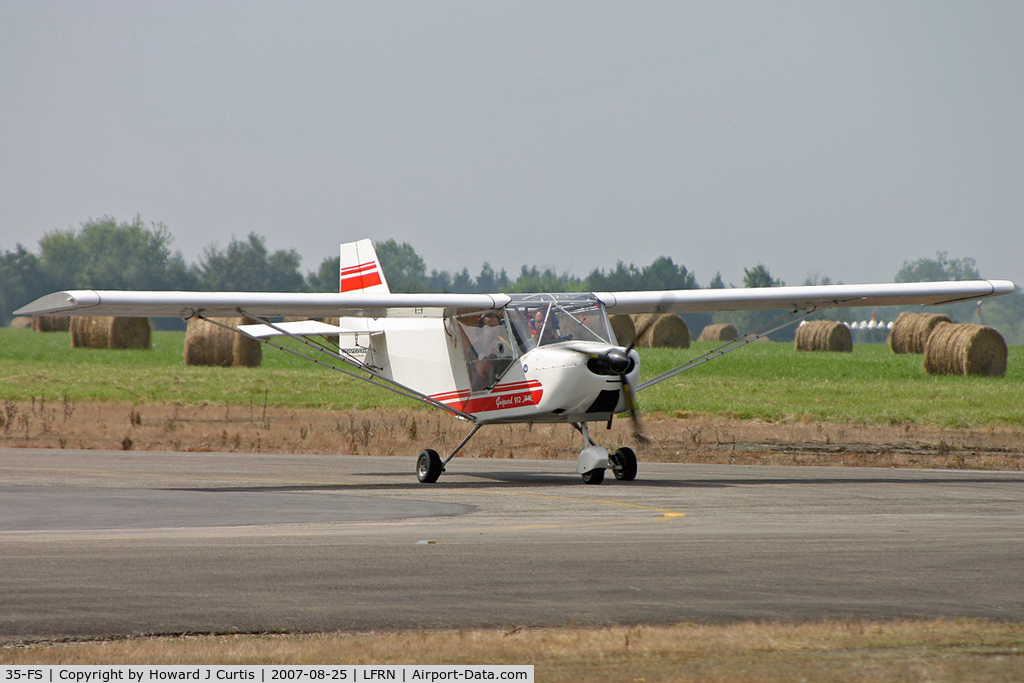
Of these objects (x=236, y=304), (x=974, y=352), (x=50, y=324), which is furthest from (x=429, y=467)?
(x=50, y=324)

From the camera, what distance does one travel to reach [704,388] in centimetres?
3556

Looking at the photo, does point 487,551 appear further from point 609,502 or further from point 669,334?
point 669,334

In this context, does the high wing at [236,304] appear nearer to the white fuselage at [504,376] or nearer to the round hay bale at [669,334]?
the white fuselage at [504,376]

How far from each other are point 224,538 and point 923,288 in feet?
41.9

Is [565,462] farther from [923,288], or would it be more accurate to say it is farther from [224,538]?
[224,538]

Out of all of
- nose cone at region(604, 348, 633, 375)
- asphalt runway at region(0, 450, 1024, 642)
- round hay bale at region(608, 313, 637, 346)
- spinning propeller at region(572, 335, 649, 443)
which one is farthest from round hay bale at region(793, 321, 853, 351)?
nose cone at region(604, 348, 633, 375)

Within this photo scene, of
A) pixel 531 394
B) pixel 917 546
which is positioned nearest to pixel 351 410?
pixel 531 394

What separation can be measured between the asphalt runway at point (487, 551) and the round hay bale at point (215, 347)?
26.5 m

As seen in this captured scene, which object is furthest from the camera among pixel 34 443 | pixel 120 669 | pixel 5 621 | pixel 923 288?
pixel 34 443

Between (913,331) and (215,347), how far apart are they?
30585 mm

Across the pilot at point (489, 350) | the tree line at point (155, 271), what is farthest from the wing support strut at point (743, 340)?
the tree line at point (155, 271)

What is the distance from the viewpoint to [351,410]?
99.9ft

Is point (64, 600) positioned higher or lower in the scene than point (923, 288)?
lower

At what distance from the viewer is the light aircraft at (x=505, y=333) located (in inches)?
618
